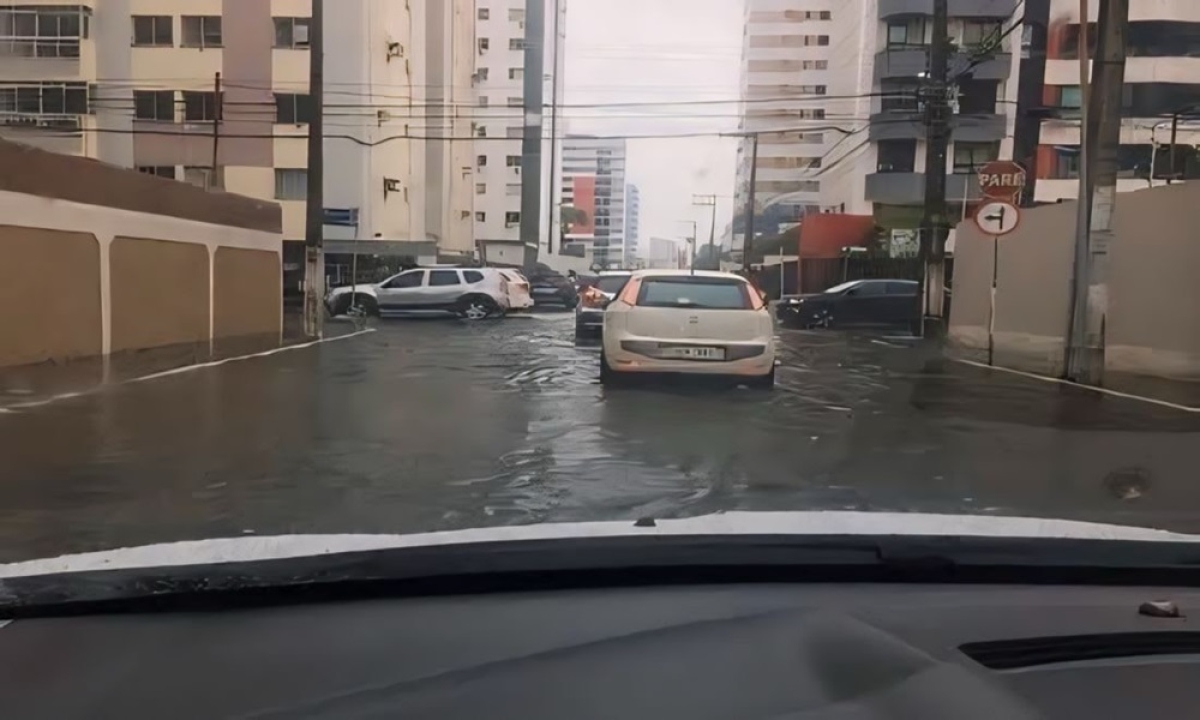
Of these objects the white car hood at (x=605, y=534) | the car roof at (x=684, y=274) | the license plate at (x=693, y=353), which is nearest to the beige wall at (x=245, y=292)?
the car roof at (x=684, y=274)

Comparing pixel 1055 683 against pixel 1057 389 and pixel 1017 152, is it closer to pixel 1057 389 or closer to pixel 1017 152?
pixel 1057 389

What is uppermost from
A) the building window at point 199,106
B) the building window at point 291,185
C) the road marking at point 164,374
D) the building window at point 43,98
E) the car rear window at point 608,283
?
the building window at point 199,106

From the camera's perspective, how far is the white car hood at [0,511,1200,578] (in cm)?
293

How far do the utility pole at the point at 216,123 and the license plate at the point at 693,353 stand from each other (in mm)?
23829

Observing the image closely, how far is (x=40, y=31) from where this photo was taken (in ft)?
85.1

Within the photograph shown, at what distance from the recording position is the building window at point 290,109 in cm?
3158

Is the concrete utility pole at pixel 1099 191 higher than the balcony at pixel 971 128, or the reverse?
the balcony at pixel 971 128

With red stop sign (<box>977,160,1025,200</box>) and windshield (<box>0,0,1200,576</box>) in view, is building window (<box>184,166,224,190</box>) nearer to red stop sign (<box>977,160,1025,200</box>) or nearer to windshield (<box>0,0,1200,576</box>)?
windshield (<box>0,0,1200,576</box>)

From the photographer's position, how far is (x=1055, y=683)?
6.71 feet

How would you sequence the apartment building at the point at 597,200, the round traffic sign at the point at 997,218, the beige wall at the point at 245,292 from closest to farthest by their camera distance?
the round traffic sign at the point at 997,218 → the beige wall at the point at 245,292 → the apartment building at the point at 597,200

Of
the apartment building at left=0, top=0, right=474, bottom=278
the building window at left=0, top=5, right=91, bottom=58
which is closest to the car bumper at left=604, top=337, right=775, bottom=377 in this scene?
the apartment building at left=0, top=0, right=474, bottom=278

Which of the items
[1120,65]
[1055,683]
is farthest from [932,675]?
[1120,65]

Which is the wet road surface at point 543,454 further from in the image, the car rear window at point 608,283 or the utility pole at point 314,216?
the utility pole at point 314,216

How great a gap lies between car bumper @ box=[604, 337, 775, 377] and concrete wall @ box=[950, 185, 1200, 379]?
483 centimetres
